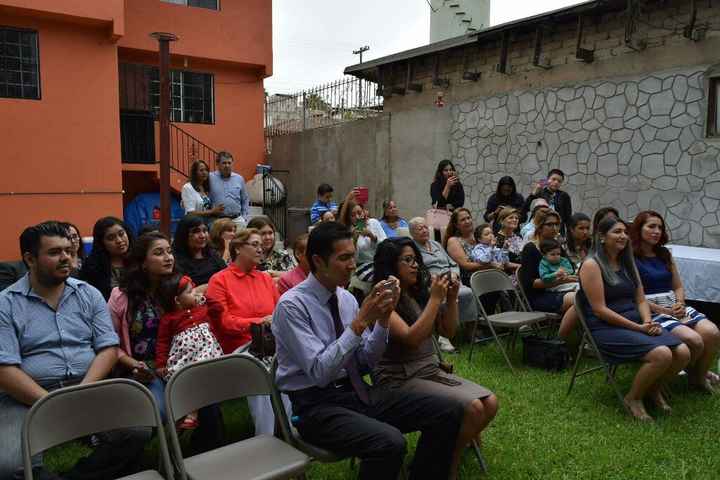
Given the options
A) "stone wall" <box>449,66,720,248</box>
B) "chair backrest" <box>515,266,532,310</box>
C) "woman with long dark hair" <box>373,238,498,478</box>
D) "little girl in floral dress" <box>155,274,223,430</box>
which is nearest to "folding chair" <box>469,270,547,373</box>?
"chair backrest" <box>515,266,532,310</box>

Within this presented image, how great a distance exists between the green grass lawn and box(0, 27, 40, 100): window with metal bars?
28.8 feet

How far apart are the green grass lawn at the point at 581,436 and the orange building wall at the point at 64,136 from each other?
7955mm

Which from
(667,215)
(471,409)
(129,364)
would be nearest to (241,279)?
(129,364)

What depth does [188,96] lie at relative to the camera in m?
13.5

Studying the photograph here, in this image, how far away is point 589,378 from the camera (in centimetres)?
505

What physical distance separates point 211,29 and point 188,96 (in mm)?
1584

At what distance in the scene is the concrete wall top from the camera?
40.4 ft

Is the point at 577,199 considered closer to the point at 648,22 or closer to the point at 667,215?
the point at 667,215

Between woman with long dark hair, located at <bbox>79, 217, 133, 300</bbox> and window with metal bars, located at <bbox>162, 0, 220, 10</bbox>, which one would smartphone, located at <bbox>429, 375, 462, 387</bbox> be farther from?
window with metal bars, located at <bbox>162, 0, 220, 10</bbox>

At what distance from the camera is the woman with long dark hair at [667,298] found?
14.9ft

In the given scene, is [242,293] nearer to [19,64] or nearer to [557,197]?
[557,197]

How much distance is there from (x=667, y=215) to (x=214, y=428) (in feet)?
23.7

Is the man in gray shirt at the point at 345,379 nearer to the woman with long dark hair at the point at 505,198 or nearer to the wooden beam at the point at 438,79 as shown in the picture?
the woman with long dark hair at the point at 505,198

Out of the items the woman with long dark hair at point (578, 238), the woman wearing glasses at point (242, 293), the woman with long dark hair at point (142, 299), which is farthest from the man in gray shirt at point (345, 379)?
the woman with long dark hair at point (578, 238)
